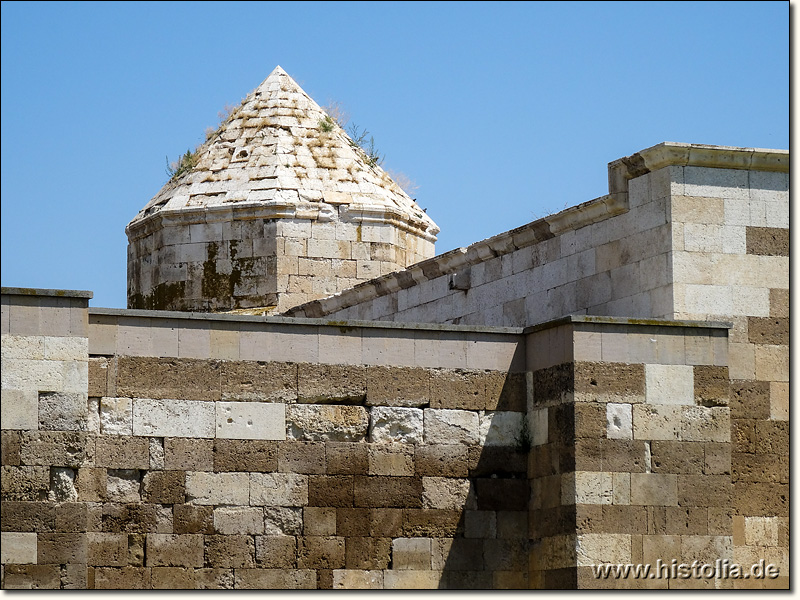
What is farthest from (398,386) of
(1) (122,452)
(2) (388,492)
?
(1) (122,452)

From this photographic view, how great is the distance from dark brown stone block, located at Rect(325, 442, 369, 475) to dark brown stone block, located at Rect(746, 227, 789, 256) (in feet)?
12.7

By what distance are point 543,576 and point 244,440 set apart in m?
2.73

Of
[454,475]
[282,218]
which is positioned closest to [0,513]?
[454,475]

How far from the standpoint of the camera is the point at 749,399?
13.4 m

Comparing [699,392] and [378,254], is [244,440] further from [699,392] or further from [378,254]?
[378,254]

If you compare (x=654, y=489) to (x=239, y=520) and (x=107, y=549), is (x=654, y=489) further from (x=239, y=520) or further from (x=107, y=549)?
(x=107, y=549)

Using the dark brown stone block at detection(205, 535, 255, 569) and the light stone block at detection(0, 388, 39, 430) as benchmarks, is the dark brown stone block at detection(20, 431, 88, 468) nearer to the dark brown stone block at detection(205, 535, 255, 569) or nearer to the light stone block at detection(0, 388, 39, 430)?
the light stone block at detection(0, 388, 39, 430)

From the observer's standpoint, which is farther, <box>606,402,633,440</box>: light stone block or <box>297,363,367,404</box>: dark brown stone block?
<box>297,363,367,404</box>: dark brown stone block

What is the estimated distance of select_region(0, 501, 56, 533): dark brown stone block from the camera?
11758 millimetres

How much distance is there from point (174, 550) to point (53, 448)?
4.35 feet

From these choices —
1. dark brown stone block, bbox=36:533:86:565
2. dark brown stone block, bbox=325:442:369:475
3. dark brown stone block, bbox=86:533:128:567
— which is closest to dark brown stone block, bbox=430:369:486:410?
dark brown stone block, bbox=325:442:369:475

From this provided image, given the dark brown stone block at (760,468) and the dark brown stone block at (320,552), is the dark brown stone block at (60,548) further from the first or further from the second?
the dark brown stone block at (760,468)

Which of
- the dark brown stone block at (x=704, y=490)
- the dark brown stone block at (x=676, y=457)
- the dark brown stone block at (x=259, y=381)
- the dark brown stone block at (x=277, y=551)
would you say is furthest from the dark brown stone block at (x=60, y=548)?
the dark brown stone block at (x=704, y=490)

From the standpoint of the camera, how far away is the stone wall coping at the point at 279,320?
12500 mm
